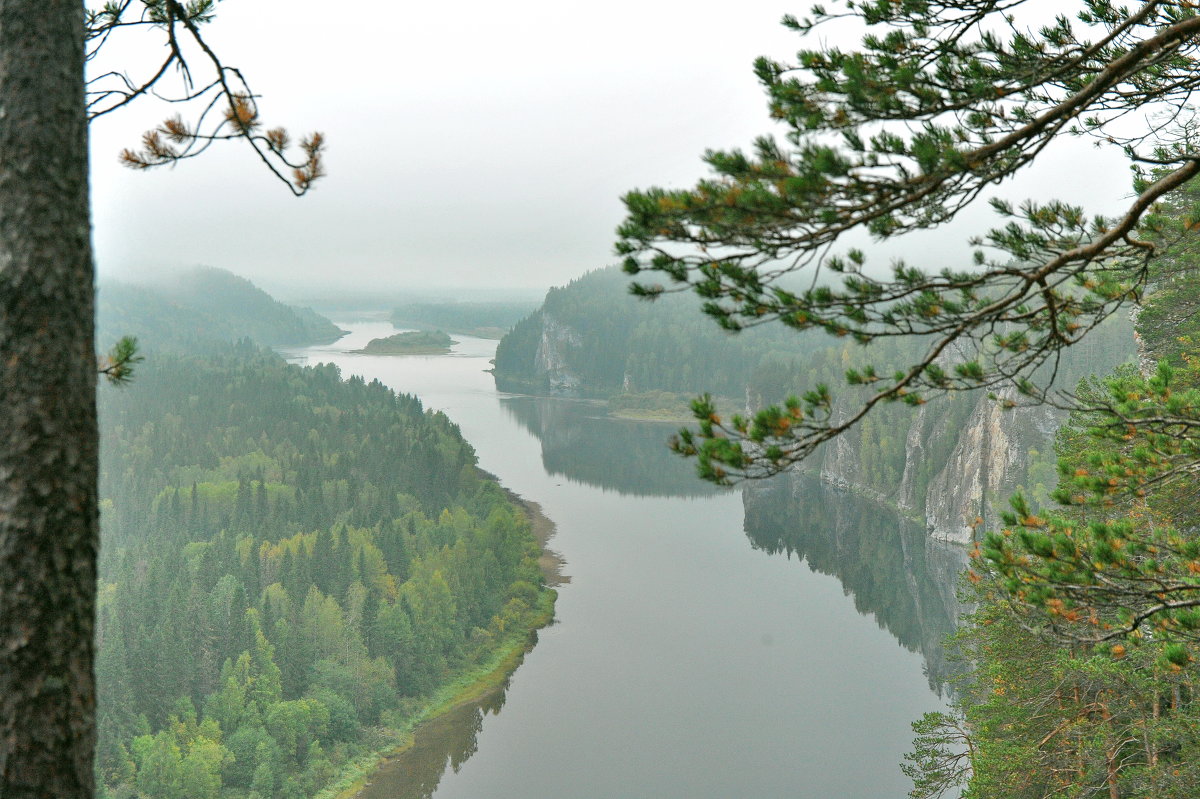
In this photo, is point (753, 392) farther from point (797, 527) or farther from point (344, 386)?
point (344, 386)

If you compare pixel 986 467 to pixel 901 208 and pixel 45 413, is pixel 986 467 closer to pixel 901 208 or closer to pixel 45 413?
pixel 901 208

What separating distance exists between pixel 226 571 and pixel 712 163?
3244cm

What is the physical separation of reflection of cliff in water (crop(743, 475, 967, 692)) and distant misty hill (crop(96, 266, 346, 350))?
278ft

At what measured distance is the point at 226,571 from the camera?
32156 millimetres

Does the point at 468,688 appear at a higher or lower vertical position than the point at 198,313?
lower

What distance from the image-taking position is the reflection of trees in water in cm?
2214

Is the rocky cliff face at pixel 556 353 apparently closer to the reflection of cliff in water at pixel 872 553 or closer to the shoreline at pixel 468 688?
the reflection of cliff in water at pixel 872 553

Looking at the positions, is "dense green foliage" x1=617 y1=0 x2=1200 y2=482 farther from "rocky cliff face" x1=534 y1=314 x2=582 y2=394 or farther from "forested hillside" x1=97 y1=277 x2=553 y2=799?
"rocky cliff face" x1=534 y1=314 x2=582 y2=394

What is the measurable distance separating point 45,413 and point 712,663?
28769 millimetres

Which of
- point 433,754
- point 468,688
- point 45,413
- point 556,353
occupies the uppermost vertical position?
point 556,353

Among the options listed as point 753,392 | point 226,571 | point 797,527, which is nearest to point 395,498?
point 226,571

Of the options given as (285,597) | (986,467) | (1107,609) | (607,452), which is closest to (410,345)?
(607,452)

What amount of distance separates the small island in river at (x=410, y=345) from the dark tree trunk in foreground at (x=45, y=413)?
168 metres

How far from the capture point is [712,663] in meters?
29.3
